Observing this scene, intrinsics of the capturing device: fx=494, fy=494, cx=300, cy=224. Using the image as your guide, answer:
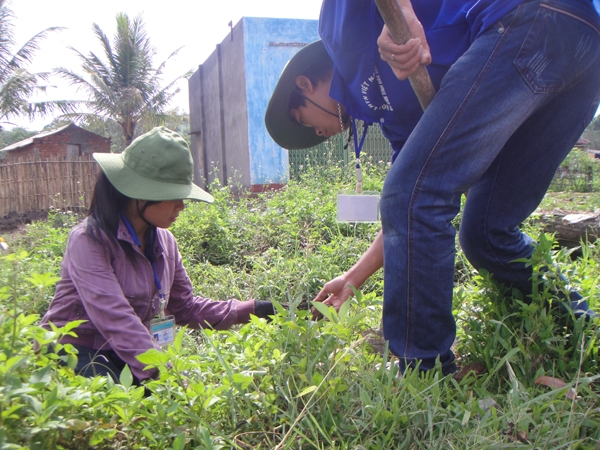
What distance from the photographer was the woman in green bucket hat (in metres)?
1.85

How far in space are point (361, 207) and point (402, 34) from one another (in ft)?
2.71

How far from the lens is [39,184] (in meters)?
14.5

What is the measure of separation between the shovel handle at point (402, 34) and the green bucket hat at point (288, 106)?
0.60 metres

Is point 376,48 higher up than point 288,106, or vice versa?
point 376,48

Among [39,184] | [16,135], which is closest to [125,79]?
[39,184]

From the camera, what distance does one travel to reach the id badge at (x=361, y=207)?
2078 mm

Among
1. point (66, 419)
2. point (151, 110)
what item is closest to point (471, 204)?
point (66, 419)

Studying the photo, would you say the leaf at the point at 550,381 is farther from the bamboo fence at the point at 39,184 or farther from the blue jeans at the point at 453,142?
the bamboo fence at the point at 39,184

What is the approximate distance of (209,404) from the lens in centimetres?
105

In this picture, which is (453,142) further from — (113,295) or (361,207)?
(113,295)

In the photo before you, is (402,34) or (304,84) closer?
(402,34)

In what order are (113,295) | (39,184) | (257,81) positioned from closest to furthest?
(113,295)
(257,81)
(39,184)

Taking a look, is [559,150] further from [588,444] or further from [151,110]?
[151,110]

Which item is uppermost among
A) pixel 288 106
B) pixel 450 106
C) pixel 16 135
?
pixel 16 135
